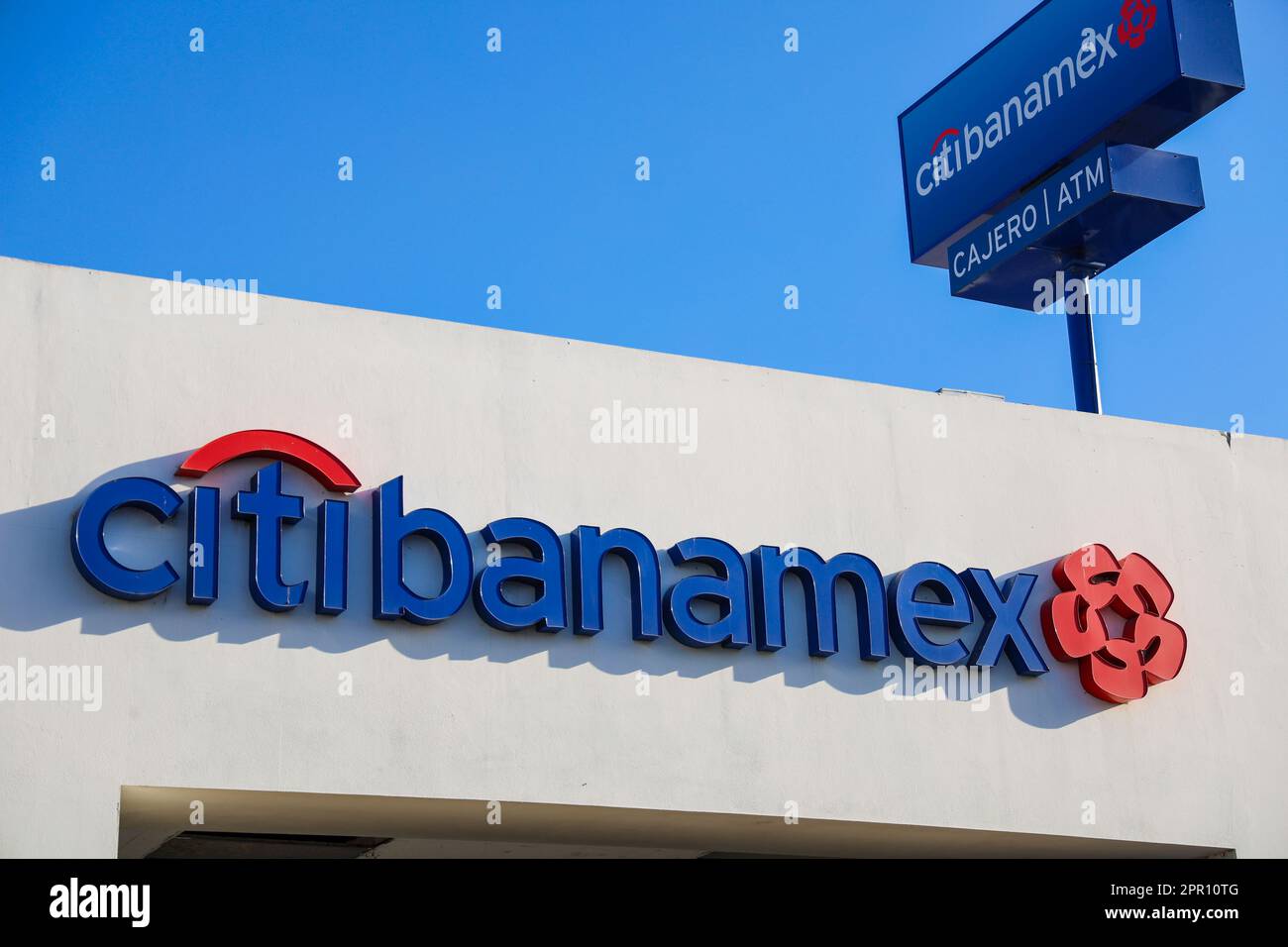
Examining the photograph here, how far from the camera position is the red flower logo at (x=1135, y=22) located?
47.0 feet

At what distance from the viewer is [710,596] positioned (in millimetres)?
11312

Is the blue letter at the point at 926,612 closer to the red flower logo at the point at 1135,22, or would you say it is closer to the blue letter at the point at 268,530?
the blue letter at the point at 268,530

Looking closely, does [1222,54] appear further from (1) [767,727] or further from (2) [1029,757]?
(1) [767,727]

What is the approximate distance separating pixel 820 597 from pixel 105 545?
4.71 metres

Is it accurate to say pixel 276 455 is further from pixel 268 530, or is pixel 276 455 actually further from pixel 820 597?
pixel 820 597

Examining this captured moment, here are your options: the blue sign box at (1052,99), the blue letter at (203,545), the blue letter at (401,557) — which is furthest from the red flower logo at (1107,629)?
the blue letter at (203,545)

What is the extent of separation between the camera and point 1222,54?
1419 centimetres

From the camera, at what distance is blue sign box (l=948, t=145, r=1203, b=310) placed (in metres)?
14.6

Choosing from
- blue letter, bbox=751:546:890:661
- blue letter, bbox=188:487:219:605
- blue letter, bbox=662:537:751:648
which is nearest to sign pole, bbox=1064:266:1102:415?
blue letter, bbox=751:546:890:661

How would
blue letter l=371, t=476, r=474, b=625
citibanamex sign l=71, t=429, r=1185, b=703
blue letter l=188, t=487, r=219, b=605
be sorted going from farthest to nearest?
blue letter l=371, t=476, r=474, b=625, citibanamex sign l=71, t=429, r=1185, b=703, blue letter l=188, t=487, r=219, b=605

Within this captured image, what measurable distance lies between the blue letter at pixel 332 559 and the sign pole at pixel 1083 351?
22.6ft

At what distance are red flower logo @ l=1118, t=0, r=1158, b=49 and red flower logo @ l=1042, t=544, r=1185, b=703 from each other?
453 centimetres

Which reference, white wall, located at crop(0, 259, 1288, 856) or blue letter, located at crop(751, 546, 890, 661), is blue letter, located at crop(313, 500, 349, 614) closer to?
white wall, located at crop(0, 259, 1288, 856)
